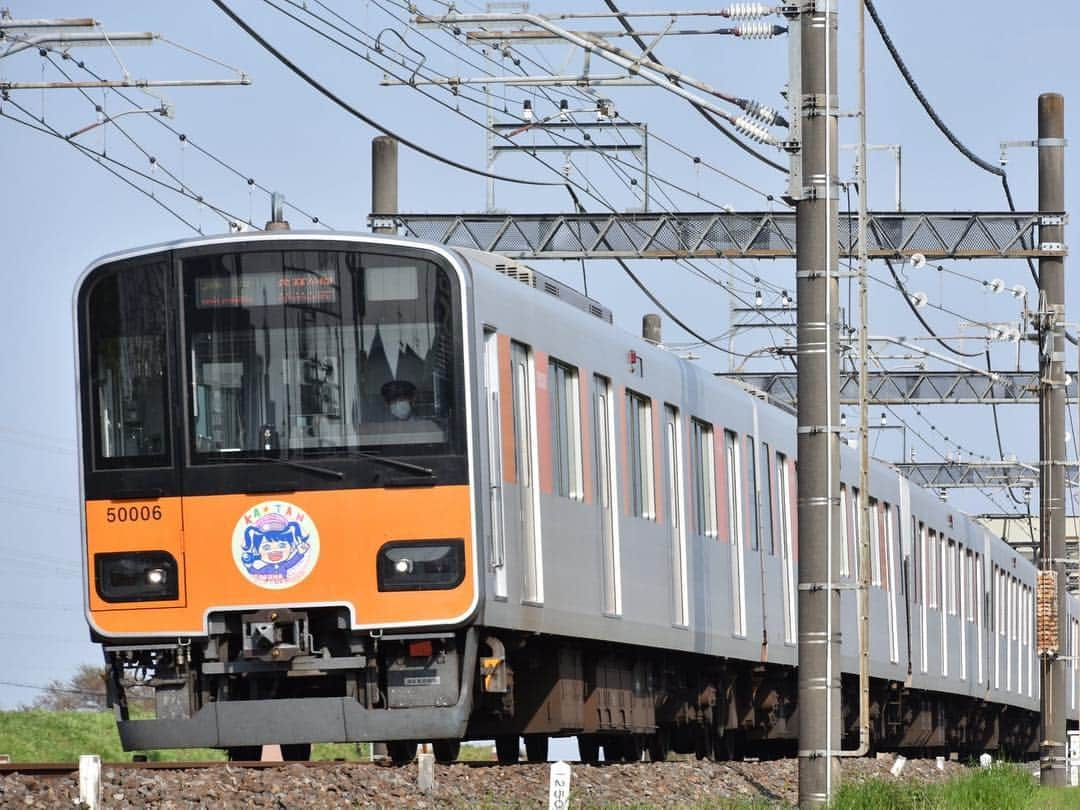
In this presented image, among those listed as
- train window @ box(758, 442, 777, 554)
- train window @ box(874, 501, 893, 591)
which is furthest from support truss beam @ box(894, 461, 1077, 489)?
train window @ box(758, 442, 777, 554)

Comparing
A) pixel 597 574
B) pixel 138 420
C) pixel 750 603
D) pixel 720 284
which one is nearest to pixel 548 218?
pixel 720 284

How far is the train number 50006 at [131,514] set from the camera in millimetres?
13141

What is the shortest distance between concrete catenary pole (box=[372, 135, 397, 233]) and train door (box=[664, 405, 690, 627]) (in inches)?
431

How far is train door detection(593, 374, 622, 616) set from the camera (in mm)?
15461

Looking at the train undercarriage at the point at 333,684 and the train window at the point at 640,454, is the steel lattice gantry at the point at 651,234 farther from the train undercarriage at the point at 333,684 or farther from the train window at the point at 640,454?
the train undercarriage at the point at 333,684

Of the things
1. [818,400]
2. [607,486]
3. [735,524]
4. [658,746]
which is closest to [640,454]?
[607,486]

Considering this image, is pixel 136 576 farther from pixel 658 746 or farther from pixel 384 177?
pixel 384 177

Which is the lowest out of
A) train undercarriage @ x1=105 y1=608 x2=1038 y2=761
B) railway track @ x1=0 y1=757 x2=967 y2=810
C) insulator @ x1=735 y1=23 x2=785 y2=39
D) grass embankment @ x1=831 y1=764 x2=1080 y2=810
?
grass embankment @ x1=831 y1=764 x2=1080 y2=810

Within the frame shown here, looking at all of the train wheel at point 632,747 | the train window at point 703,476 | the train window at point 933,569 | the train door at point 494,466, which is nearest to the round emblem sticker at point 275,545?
the train door at point 494,466

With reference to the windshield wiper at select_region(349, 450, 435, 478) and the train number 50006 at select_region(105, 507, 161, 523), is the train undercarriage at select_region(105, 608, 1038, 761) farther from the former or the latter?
the windshield wiper at select_region(349, 450, 435, 478)

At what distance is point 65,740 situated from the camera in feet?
100

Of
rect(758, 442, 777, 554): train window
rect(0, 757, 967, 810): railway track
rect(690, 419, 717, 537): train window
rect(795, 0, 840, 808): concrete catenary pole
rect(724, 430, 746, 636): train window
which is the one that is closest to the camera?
rect(0, 757, 967, 810): railway track

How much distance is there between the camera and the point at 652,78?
14.3m

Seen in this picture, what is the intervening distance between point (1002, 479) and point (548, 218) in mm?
26892
